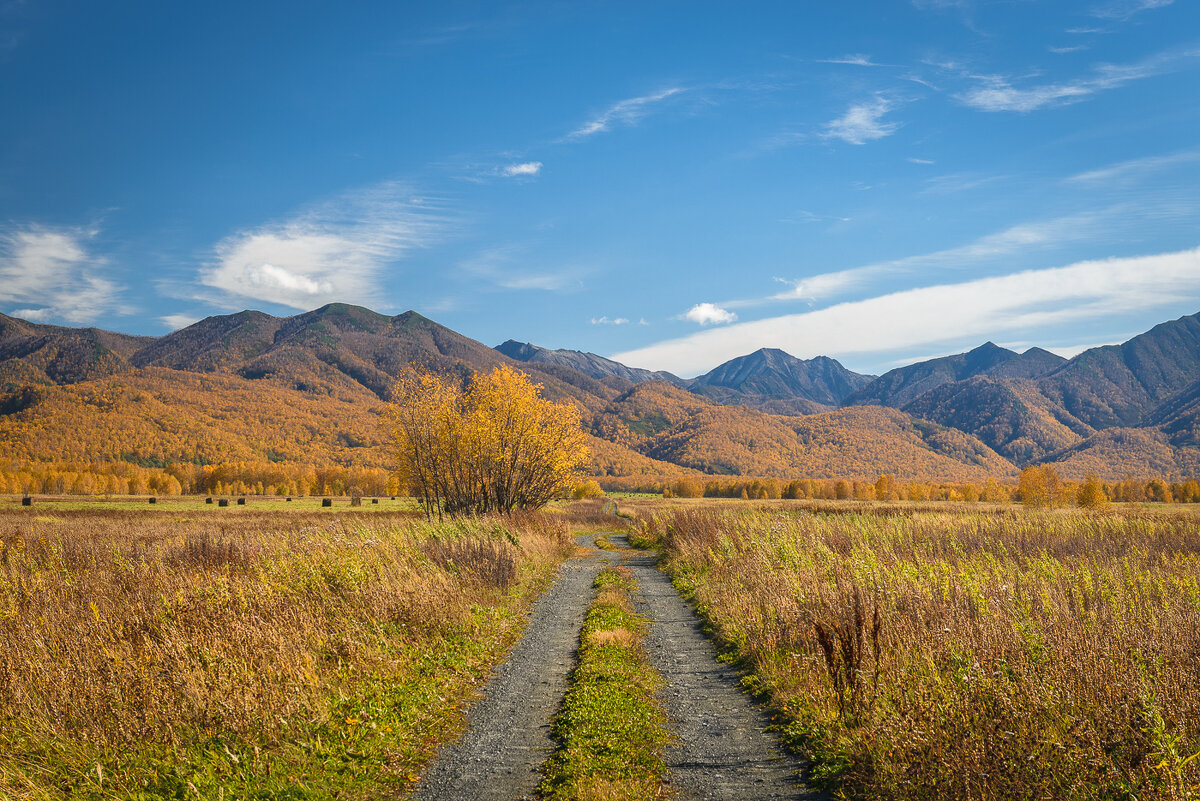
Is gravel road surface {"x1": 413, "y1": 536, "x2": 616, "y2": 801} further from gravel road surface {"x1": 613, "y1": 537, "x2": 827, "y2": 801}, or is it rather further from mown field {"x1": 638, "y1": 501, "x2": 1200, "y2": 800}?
mown field {"x1": 638, "y1": 501, "x2": 1200, "y2": 800}

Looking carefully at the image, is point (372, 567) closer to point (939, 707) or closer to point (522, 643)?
point (522, 643)

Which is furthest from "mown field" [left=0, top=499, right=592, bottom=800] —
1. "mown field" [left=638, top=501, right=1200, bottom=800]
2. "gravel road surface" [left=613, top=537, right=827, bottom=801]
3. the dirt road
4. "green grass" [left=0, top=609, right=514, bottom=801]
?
"mown field" [left=638, top=501, right=1200, bottom=800]

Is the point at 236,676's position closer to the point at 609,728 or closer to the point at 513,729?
the point at 513,729

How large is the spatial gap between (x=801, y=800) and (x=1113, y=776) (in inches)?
96.3

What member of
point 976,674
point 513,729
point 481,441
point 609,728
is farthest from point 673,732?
point 481,441

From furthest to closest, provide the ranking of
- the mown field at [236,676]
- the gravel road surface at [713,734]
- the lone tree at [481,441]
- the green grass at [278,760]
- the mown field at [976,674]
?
the lone tree at [481,441] < the gravel road surface at [713,734] < the mown field at [236,676] < the green grass at [278,760] < the mown field at [976,674]

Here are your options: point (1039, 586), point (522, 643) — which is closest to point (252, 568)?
point (522, 643)

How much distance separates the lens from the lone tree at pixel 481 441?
36.9m

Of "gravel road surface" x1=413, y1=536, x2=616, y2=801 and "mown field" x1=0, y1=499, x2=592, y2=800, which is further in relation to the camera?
"gravel road surface" x1=413, y1=536, x2=616, y2=801

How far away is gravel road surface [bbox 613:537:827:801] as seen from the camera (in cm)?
612

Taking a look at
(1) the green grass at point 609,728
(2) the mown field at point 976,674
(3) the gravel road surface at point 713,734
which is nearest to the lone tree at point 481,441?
(2) the mown field at point 976,674

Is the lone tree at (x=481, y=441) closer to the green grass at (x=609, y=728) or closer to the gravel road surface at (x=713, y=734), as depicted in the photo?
the gravel road surface at (x=713, y=734)

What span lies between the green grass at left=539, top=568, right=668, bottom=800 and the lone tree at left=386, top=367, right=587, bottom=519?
25.6m

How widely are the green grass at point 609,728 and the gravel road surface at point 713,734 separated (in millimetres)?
241
